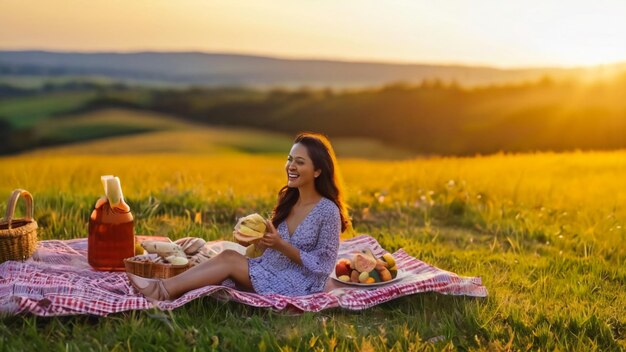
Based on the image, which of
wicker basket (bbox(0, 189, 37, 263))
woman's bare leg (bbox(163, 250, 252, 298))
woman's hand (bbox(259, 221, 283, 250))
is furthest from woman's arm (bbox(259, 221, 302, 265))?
wicker basket (bbox(0, 189, 37, 263))

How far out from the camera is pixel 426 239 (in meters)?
7.85

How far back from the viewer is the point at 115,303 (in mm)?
5102

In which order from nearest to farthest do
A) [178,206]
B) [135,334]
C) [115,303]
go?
[135,334] → [115,303] → [178,206]

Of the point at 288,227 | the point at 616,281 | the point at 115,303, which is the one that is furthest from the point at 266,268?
the point at 616,281

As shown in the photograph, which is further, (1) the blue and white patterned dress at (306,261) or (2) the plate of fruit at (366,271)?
(2) the plate of fruit at (366,271)

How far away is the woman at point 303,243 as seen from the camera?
5.52 m

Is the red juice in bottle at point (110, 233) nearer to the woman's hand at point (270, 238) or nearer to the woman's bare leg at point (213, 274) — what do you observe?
the woman's bare leg at point (213, 274)

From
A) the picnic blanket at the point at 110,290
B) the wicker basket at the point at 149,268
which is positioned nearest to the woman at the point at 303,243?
the picnic blanket at the point at 110,290

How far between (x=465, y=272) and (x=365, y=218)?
2001 millimetres

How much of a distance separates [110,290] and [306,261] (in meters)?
1.27

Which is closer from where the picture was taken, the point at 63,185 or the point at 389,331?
the point at 389,331

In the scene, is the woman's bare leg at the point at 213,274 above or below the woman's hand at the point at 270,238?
below

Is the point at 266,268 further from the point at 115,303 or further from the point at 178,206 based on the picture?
the point at 178,206

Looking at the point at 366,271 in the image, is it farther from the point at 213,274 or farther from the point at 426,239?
the point at 426,239
